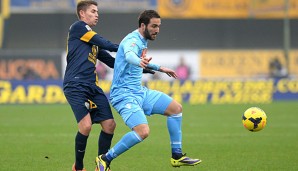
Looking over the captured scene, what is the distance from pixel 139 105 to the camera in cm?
959

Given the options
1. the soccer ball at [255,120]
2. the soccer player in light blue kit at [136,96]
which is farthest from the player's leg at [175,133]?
the soccer ball at [255,120]

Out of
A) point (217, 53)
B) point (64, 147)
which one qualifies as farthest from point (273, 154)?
point (217, 53)

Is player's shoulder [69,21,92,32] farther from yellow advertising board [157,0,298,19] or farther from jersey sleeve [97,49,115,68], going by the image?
yellow advertising board [157,0,298,19]

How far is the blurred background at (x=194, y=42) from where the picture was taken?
96.9 ft

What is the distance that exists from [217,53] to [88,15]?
88.1ft

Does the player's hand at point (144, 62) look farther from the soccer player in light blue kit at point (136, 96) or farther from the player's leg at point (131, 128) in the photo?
the player's leg at point (131, 128)

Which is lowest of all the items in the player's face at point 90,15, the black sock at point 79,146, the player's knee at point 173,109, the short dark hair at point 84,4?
the black sock at point 79,146

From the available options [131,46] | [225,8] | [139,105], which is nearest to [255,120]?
[139,105]

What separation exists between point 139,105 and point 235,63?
27.1 meters

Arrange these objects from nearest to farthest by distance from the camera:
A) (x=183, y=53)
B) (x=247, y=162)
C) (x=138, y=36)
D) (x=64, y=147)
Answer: (x=138, y=36) < (x=247, y=162) < (x=64, y=147) < (x=183, y=53)

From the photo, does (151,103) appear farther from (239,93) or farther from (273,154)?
(239,93)

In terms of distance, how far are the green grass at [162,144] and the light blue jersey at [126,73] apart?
54.6 inches

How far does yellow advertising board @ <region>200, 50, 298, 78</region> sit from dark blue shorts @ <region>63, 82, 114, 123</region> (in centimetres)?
2646

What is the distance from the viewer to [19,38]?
3659 centimetres
